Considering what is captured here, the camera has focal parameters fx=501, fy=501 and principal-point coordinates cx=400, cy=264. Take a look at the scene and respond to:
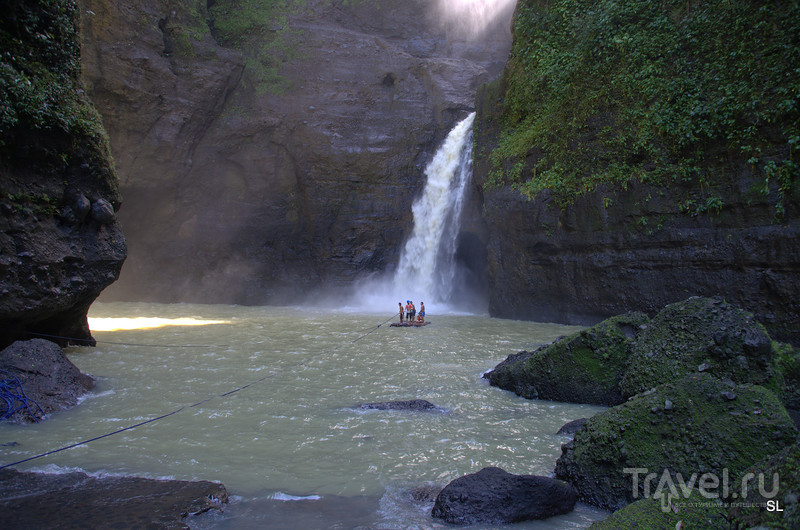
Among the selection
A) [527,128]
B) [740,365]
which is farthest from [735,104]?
[740,365]

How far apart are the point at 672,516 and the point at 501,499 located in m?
1.22

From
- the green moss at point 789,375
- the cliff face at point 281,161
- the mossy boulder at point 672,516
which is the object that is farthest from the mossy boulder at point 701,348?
the cliff face at point 281,161

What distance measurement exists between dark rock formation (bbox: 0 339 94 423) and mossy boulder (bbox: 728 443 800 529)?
6.89 meters

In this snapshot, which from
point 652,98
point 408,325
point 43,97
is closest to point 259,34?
point 408,325

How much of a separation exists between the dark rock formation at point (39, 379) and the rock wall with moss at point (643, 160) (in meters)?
12.0

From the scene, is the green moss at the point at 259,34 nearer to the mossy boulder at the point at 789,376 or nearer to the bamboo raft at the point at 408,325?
the bamboo raft at the point at 408,325

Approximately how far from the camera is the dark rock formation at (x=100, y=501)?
3.43 meters

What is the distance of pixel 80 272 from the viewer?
9828 mm

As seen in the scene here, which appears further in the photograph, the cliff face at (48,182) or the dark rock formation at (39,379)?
the cliff face at (48,182)

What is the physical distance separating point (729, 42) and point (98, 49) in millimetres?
19435

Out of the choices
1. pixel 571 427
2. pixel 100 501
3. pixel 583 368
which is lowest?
pixel 100 501

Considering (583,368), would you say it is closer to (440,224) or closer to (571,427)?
(571,427)

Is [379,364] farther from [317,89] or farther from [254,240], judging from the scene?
[317,89]

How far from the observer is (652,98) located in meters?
12.4
